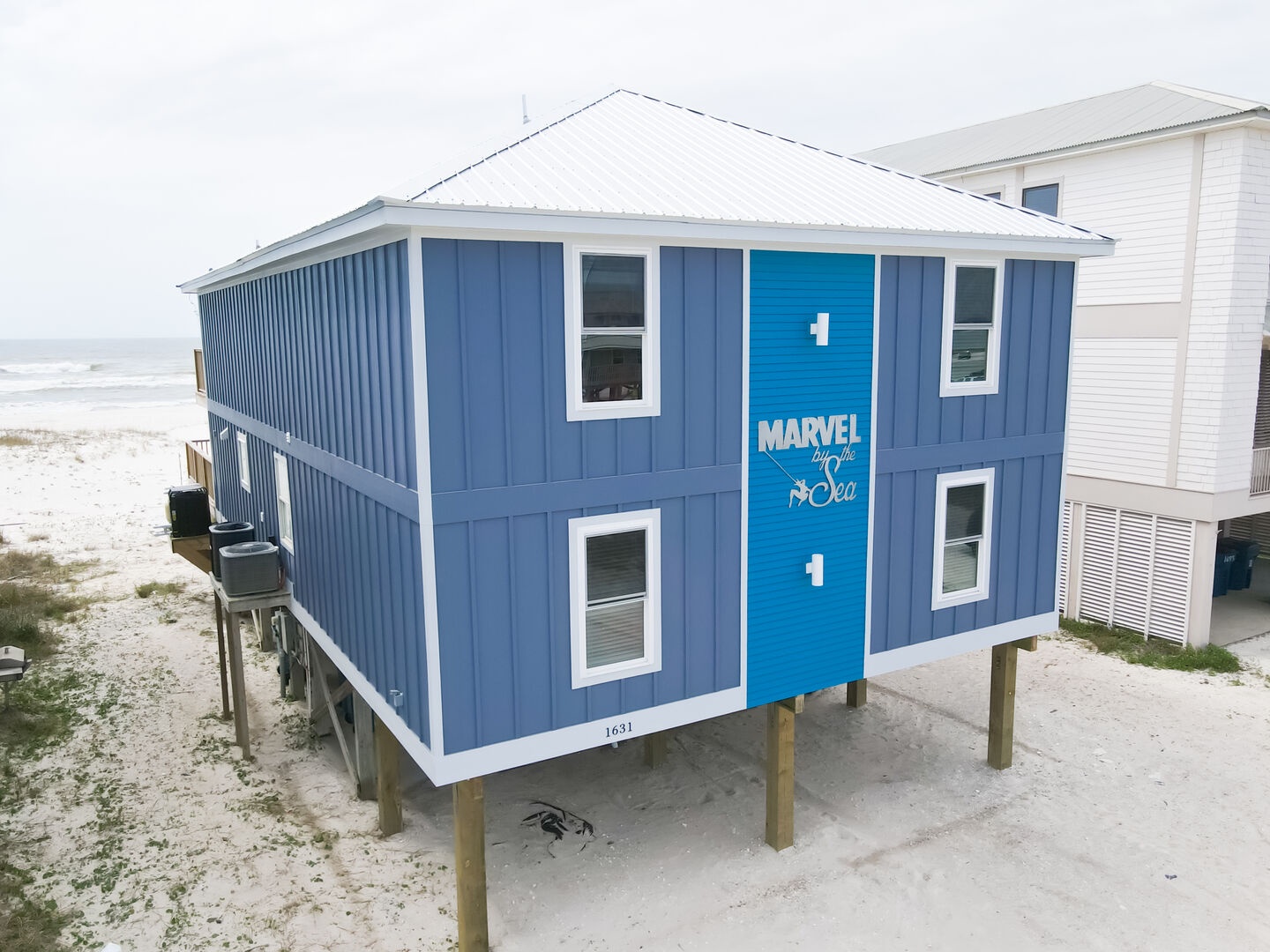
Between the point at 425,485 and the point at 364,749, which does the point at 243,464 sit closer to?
the point at 364,749

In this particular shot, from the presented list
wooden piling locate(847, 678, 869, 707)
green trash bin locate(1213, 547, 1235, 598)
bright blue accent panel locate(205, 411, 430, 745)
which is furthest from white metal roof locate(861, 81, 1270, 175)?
bright blue accent panel locate(205, 411, 430, 745)

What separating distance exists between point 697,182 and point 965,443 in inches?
183

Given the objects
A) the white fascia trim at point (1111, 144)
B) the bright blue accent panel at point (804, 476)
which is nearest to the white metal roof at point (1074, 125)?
the white fascia trim at point (1111, 144)

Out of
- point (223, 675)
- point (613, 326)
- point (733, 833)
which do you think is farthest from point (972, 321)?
point (223, 675)

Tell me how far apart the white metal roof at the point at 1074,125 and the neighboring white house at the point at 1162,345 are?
7 centimetres

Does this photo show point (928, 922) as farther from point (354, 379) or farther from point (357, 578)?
point (354, 379)

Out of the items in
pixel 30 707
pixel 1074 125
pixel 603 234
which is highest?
pixel 1074 125

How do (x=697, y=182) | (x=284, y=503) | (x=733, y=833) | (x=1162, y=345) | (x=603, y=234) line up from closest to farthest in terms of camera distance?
(x=603, y=234), (x=697, y=182), (x=733, y=833), (x=284, y=503), (x=1162, y=345)

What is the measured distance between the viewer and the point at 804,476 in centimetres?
1028

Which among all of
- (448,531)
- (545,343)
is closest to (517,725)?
(448,531)

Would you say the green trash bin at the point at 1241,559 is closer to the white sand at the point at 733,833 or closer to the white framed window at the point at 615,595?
the white sand at the point at 733,833

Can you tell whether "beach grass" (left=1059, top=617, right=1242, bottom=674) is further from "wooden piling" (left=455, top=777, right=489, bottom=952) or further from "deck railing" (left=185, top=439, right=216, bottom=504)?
"deck railing" (left=185, top=439, right=216, bottom=504)

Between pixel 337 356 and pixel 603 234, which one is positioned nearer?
pixel 603 234

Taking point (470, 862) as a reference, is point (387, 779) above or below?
below
